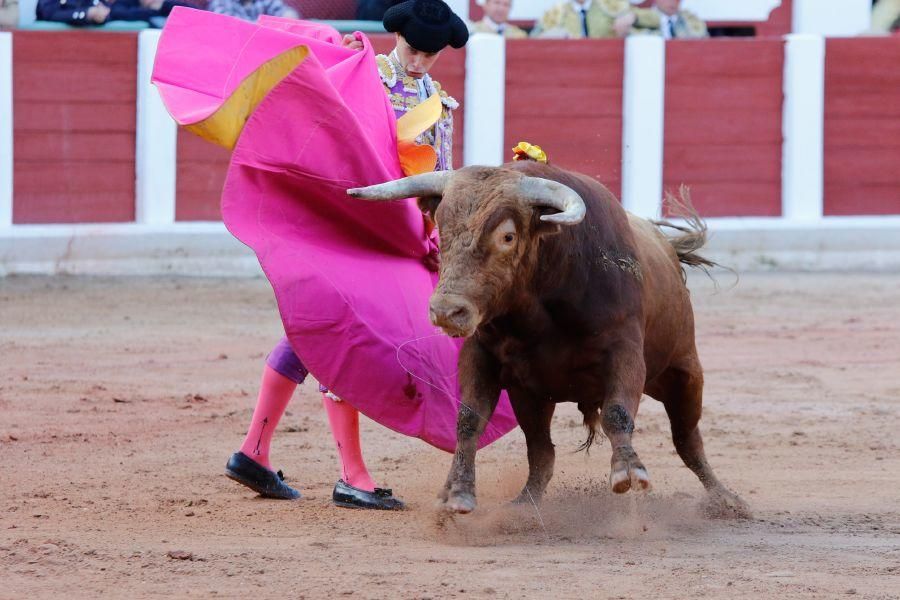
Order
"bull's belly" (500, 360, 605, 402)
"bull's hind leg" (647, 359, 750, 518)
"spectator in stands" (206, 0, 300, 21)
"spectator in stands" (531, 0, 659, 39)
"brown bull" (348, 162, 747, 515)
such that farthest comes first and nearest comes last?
"spectator in stands" (531, 0, 659, 39), "spectator in stands" (206, 0, 300, 21), "bull's hind leg" (647, 359, 750, 518), "bull's belly" (500, 360, 605, 402), "brown bull" (348, 162, 747, 515)

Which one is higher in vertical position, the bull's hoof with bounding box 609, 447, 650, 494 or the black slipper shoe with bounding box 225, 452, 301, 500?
the bull's hoof with bounding box 609, 447, 650, 494

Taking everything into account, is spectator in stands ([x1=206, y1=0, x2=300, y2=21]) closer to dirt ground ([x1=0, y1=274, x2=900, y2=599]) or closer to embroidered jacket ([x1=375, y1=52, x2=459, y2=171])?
dirt ground ([x1=0, y1=274, x2=900, y2=599])

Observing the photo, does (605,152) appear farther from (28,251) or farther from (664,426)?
(664,426)

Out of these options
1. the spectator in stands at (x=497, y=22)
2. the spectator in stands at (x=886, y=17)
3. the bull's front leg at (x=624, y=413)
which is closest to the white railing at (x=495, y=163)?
the spectator in stands at (x=497, y=22)

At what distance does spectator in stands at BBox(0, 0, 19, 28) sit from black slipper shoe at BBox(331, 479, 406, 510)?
230 inches

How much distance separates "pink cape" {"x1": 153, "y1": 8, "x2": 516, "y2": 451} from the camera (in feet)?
12.3

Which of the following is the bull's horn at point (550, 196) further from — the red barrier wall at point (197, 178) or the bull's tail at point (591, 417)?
the red barrier wall at point (197, 178)

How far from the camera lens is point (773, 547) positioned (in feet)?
11.4

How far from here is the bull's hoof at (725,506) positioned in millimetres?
3998

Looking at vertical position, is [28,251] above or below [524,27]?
below

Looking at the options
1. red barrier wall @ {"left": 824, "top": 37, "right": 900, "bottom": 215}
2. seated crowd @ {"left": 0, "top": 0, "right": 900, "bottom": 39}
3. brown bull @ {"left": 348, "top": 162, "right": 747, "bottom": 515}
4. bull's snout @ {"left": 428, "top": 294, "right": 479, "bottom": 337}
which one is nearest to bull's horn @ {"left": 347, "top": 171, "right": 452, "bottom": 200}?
brown bull @ {"left": 348, "top": 162, "right": 747, "bottom": 515}

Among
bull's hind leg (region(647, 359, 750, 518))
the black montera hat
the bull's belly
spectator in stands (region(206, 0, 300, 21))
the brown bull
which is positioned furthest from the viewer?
spectator in stands (region(206, 0, 300, 21))

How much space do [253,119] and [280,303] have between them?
47cm

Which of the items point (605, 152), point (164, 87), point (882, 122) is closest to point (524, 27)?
point (605, 152)
